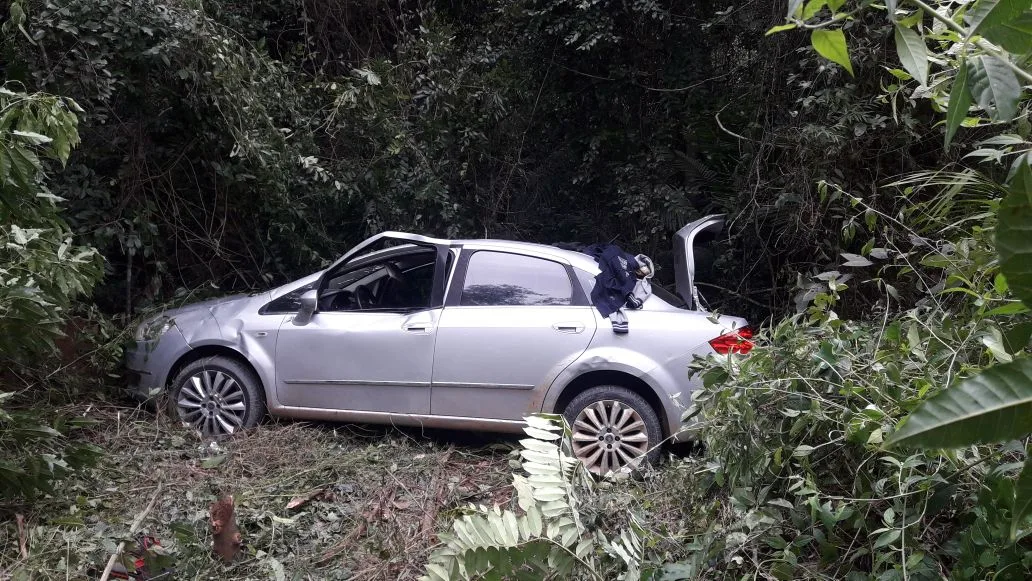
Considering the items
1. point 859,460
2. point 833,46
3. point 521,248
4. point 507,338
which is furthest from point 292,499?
point 833,46

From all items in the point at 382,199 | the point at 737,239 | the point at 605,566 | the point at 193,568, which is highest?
the point at 382,199

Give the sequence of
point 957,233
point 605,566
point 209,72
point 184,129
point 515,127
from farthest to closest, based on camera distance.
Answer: point 515,127 < point 184,129 < point 209,72 < point 957,233 < point 605,566

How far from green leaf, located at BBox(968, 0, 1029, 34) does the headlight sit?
6.22m

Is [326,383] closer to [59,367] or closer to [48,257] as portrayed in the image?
[59,367]

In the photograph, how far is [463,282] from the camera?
5.97 m

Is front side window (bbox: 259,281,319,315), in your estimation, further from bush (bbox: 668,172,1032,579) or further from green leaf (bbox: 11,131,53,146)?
bush (bbox: 668,172,1032,579)

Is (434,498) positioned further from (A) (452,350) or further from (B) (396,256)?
(B) (396,256)

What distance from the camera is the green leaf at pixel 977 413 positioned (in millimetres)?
800

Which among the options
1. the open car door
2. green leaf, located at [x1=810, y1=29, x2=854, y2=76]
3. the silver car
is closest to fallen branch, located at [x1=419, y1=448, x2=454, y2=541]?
the silver car

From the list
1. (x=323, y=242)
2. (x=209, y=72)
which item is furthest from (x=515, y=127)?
(x=209, y=72)

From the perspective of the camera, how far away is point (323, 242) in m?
8.62

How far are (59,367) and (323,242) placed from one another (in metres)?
3.25

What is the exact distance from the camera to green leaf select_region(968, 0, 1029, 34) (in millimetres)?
1008

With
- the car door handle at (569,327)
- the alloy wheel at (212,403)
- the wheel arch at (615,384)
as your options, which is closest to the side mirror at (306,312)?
the alloy wheel at (212,403)
